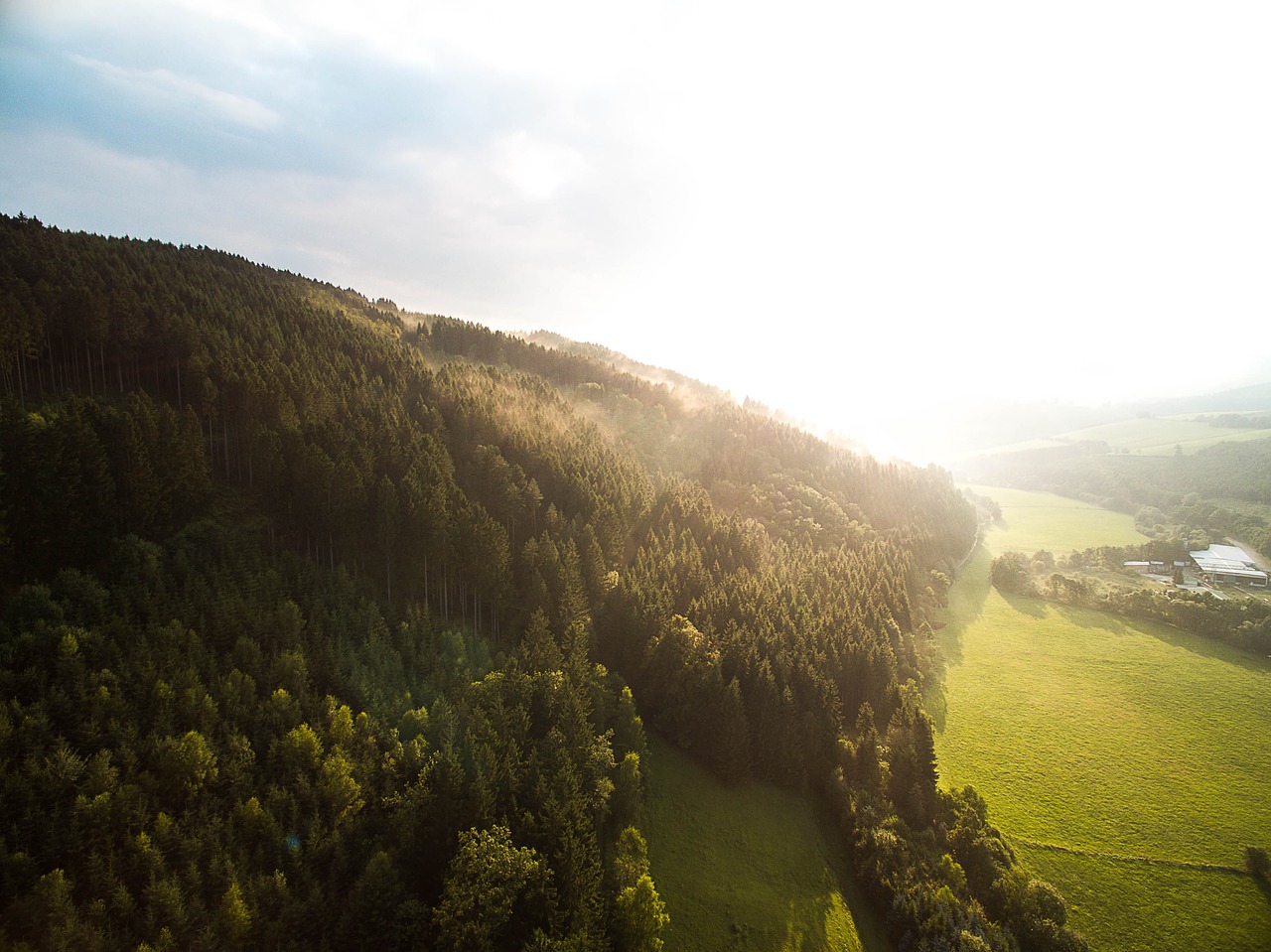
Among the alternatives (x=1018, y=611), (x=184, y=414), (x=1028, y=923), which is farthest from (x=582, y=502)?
(x=1018, y=611)

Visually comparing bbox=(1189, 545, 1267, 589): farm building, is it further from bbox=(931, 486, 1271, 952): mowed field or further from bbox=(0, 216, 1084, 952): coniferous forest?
bbox=(0, 216, 1084, 952): coniferous forest

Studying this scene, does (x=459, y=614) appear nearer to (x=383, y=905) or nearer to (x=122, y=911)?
(x=383, y=905)

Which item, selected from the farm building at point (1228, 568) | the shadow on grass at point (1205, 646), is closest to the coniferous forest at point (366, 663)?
the shadow on grass at point (1205, 646)

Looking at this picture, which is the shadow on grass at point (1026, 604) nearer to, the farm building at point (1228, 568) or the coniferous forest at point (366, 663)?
the coniferous forest at point (366, 663)

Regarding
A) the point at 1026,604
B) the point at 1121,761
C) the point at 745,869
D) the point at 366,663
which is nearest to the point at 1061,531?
the point at 1026,604

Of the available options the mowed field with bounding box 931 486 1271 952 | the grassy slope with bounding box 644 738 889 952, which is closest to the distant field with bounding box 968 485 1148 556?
the mowed field with bounding box 931 486 1271 952

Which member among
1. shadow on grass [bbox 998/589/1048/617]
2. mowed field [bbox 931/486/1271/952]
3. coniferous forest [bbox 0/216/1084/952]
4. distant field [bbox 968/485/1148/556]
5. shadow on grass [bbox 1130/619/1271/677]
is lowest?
mowed field [bbox 931/486/1271/952]
